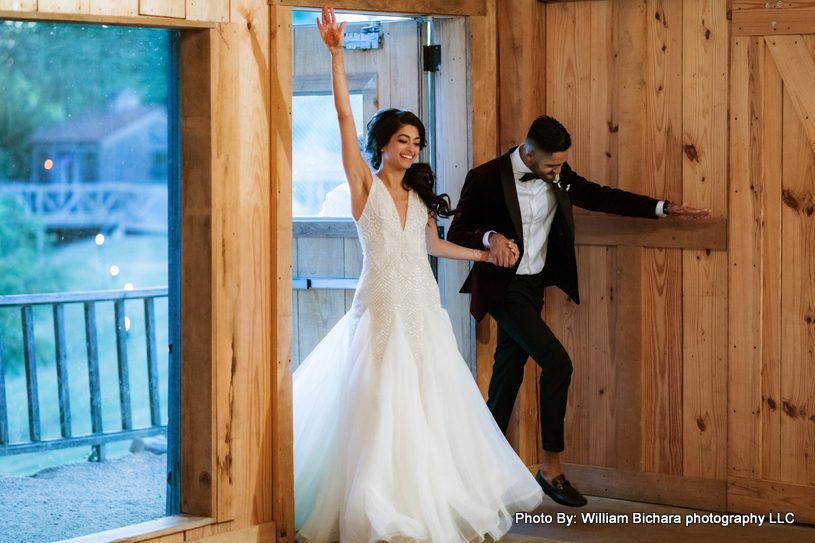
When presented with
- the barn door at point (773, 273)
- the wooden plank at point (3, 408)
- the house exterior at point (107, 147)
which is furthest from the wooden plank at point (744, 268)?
the wooden plank at point (3, 408)

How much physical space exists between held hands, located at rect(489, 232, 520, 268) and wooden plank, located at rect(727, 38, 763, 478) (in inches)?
37.4

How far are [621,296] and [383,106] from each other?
139cm

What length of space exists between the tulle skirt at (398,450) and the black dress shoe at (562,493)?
21 centimetres

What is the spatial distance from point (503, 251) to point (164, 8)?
1523mm

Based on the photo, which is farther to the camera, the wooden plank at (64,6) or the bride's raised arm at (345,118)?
the bride's raised arm at (345,118)

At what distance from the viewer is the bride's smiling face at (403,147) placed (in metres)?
3.01

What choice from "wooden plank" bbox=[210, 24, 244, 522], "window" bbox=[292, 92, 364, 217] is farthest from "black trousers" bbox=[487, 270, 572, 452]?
"wooden plank" bbox=[210, 24, 244, 522]

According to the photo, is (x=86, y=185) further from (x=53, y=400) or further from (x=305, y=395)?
(x=305, y=395)

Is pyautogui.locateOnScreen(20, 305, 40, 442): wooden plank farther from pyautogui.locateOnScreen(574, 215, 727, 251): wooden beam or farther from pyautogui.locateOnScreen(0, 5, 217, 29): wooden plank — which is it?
pyautogui.locateOnScreen(574, 215, 727, 251): wooden beam

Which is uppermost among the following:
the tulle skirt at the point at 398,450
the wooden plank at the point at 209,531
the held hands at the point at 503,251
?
the held hands at the point at 503,251

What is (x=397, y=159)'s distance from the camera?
303cm

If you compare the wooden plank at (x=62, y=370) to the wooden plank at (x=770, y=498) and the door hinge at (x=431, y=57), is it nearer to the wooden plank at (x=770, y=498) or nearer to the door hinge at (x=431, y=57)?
the door hinge at (x=431, y=57)

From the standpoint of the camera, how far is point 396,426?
286 centimetres

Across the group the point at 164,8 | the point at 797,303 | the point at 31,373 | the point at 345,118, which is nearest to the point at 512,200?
the point at 345,118
